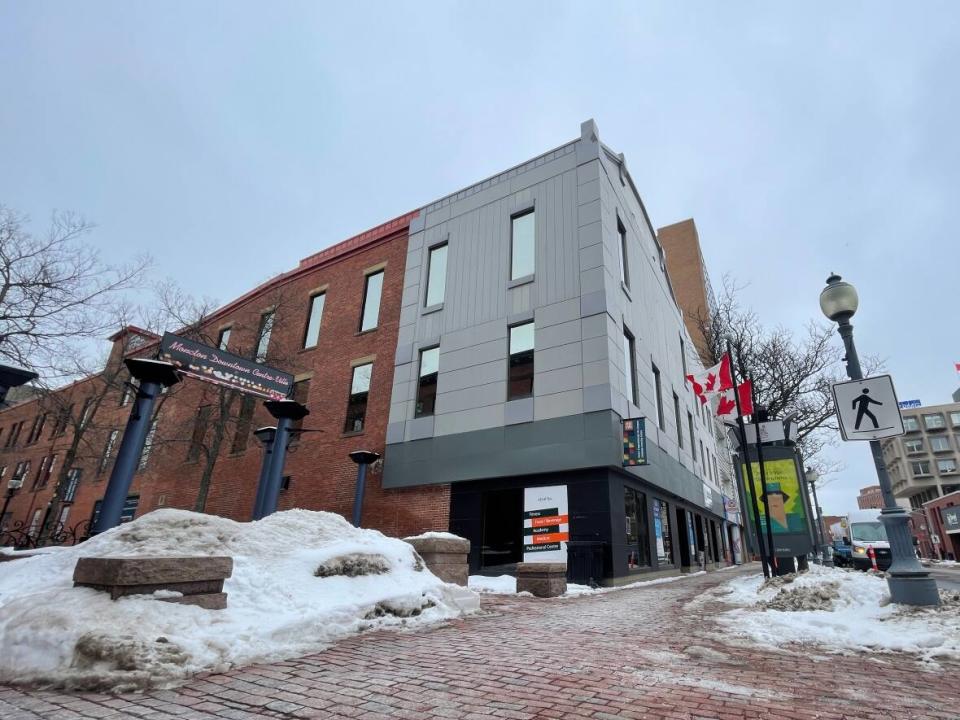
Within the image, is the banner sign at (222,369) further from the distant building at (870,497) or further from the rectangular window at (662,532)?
the distant building at (870,497)

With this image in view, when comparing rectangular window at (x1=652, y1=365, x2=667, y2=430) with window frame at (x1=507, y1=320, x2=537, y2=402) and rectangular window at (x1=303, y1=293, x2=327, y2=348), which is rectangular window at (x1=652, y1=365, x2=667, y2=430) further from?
rectangular window at (x1=303, y1=293, x2=327, y2=348)

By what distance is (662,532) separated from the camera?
17688 mm

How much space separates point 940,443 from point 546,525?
96323 mm

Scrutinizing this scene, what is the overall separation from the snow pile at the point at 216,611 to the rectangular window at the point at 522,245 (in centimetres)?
1153

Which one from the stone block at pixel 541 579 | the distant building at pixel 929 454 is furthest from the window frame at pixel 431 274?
the distant building at pixel 929 454

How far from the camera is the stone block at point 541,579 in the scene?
32.0 ft

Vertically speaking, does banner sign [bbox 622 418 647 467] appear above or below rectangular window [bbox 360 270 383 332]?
below

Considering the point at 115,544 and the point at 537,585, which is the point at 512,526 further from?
the point at 115,544

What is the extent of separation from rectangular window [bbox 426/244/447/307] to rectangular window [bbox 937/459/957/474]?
9478 centimetres

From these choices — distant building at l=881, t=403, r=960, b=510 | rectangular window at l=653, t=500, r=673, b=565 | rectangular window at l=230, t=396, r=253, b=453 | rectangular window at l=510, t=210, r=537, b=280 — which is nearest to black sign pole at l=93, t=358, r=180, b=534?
rectangular window at l=510, t=210, r=537, b=280

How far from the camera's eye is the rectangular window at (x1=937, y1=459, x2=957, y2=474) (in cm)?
7656

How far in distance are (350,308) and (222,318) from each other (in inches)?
396

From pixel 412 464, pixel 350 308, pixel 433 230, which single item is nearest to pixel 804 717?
pixel 412 464

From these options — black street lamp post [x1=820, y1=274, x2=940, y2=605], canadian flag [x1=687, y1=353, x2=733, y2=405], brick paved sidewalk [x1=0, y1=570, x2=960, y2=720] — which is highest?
canadian flag [x1=687, y1=353, x2=733, y2=405]
